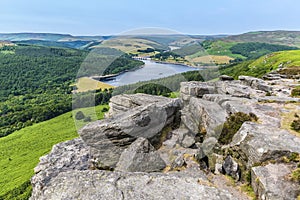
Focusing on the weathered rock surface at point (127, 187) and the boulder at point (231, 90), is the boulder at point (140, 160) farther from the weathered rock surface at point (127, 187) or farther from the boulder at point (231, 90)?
the boulder at point (231, 90)

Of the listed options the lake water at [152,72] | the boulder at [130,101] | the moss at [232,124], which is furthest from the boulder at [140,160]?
the lake water at [152,72]

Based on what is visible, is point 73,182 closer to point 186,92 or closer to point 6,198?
point 186,92

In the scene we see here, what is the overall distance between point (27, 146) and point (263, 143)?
10415 cm

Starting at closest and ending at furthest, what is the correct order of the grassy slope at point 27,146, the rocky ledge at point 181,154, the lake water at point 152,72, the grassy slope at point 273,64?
the rocky ledge at point 181,154
the lake water at point 152,72
the grassy slope at point 273,64
the grassy slope at point 27,146

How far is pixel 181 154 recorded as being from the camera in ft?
50.9

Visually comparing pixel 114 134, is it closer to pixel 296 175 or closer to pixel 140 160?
pixel 140 160

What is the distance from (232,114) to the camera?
1669cm

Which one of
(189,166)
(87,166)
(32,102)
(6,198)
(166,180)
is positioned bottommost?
(32,102)

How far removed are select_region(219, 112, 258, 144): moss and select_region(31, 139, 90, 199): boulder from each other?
373 inches

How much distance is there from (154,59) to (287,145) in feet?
91.7

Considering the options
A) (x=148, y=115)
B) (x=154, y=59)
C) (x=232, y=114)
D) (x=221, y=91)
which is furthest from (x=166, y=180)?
(x=154, y=59)

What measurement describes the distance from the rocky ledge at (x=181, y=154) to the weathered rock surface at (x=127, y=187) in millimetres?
39

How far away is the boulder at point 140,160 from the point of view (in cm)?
1374

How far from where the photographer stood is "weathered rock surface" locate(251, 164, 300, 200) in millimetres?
8602
